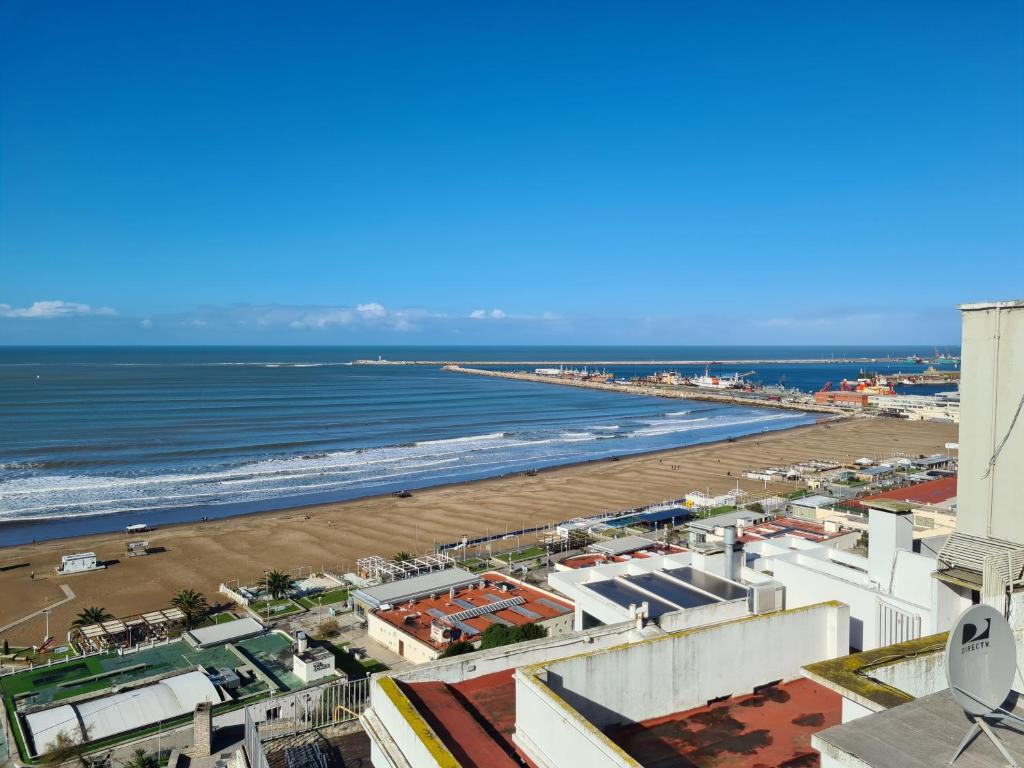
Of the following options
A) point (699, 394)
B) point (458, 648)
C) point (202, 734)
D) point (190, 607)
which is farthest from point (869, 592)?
point (699, 394)

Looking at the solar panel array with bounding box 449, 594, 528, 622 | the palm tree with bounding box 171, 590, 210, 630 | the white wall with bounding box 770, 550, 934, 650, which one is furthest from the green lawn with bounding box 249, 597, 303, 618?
the white wall with bounding box 770, 550, 934, 650

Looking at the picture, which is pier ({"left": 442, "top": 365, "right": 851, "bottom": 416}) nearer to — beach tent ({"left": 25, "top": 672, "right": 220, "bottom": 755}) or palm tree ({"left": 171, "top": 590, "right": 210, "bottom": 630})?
palm tree ({"left": 171, "top": 590, "right": 210, "bottom": 630})

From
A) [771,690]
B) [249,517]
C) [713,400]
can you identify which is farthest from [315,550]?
[713,400]

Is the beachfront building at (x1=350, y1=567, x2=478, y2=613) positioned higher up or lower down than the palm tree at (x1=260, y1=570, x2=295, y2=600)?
higher up

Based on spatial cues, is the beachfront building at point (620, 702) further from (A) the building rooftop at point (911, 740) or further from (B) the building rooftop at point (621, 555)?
(B) the building rooftop at point (621, 555)

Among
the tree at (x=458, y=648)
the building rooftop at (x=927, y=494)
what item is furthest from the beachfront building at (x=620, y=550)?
the building rooftop at (x=927, y=494)

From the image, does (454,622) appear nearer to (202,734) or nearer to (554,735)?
(202,734)

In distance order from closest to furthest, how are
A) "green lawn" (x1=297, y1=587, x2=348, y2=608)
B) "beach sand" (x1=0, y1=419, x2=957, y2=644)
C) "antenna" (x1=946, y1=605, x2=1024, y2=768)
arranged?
"antenna" (x1=946, y1=605, x2=1024, y2=768) → "green lawn" (x1=297, y1=587, x2=348, y2=608) → "beach sand" (x1=0, y1=419, x2=957, y2=644)

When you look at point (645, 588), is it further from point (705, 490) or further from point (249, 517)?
point (705, 490)
